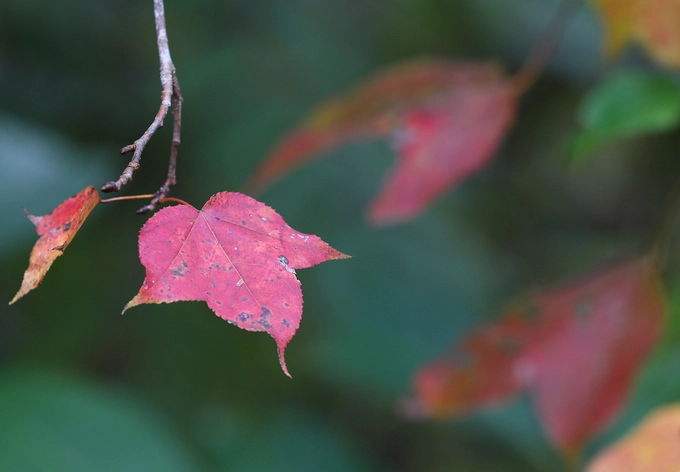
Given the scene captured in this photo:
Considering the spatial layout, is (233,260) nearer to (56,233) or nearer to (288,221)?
(56,233)

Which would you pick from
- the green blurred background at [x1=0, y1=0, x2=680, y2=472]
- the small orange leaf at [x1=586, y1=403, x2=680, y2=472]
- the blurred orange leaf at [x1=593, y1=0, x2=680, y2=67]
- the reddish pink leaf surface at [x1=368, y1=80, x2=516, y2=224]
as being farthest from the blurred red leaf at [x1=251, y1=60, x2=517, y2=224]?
the green blurred background at [x1=0, y1=0, x2=680, y2=472]

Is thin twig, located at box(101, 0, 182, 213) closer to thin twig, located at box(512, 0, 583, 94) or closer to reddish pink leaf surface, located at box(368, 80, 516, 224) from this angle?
reddish pink leaf surface, located at box(368, 80, 516, 224)

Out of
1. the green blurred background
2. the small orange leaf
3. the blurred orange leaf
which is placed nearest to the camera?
the small orange leaf

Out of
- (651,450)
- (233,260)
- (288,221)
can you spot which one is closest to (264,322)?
(233,260)

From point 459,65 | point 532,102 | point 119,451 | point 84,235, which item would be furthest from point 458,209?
point 119,451

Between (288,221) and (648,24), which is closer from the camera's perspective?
(648,24)

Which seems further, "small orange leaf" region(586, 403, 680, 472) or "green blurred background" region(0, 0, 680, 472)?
"green blurred background" region(0, 0, 680, 472)

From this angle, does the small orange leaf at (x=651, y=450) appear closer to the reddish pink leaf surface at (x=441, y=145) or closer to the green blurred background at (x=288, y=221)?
the reddish pink leaf surface at (x=441, y=145)
